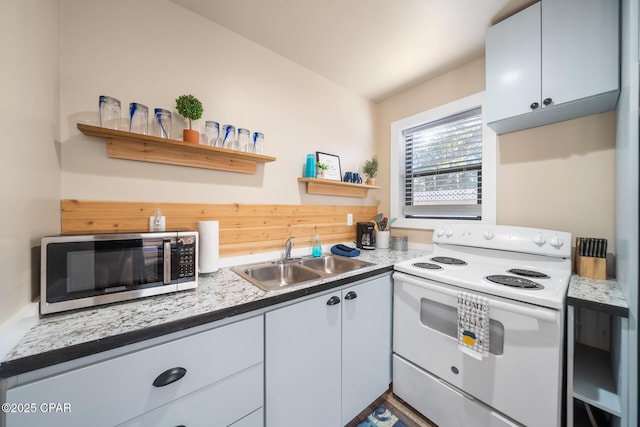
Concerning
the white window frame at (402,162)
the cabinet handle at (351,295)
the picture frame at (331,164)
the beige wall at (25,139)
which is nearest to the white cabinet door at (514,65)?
the white window frame at (402,162)

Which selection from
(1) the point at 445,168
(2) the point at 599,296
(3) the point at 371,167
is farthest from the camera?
(3) the point at 371,167

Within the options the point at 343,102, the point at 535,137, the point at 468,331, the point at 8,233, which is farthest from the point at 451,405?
the point at 343,102

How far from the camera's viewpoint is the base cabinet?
1041 millimetres

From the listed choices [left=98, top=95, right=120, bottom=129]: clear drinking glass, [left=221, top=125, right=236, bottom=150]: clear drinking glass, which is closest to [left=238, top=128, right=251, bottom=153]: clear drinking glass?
[left=221, top=125, right=236, bottom=150]: clear drinking glass

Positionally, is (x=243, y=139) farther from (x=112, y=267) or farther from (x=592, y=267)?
(x=592, y=267)

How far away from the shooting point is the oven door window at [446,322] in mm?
1127

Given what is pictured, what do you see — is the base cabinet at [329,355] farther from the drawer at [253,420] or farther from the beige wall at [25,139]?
the beige wall at [25,139]

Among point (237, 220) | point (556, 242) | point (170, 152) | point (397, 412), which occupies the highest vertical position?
point (170, 152)

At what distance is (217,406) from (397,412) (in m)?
1.22

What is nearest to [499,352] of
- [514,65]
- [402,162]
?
[514,65]

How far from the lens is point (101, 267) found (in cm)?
89

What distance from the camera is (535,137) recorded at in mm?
Answer: 1590

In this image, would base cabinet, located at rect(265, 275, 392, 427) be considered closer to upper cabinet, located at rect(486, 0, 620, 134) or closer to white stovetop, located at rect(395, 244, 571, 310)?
white stovetop, located at rect(395, 244, 571, 310)

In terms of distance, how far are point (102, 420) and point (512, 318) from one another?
1.63 metres
